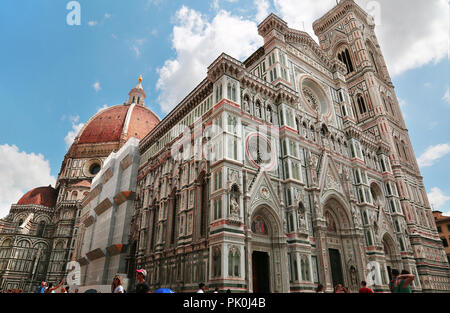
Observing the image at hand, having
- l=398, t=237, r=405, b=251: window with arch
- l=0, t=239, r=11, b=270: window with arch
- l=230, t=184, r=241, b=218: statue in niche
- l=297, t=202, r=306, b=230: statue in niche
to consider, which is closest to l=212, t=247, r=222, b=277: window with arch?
l=230, t=184, r=241, b=218: statue in niche

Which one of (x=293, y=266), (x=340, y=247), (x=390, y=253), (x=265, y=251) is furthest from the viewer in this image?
(x=390, y=253)

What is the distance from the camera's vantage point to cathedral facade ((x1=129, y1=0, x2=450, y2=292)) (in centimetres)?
1767

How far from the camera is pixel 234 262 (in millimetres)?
15359

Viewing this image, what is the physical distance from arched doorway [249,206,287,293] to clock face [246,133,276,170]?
10.7 feet

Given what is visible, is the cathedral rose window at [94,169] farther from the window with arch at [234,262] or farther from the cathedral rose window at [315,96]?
the window with arch at [234,262]

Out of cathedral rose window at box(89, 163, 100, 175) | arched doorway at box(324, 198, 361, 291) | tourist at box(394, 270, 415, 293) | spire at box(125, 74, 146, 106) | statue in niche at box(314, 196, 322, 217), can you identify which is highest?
spire at box(125, 74, 146, 106)

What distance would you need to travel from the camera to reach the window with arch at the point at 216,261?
1518cm

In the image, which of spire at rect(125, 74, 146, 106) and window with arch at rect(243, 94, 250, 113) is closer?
window with arch at rect(243, 94, 250, 113)

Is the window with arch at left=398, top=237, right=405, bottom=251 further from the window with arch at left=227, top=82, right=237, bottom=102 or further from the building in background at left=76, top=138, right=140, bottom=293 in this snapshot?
the building in background at left=76, top=138, right=140, bottom=293

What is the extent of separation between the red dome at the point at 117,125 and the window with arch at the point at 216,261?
52.0 meters

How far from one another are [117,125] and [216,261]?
58162mm

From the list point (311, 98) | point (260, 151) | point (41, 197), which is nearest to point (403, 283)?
point (260, 151)

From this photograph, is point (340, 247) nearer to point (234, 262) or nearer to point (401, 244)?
point (401, 244)

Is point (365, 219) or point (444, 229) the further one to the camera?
point (444, 229)
